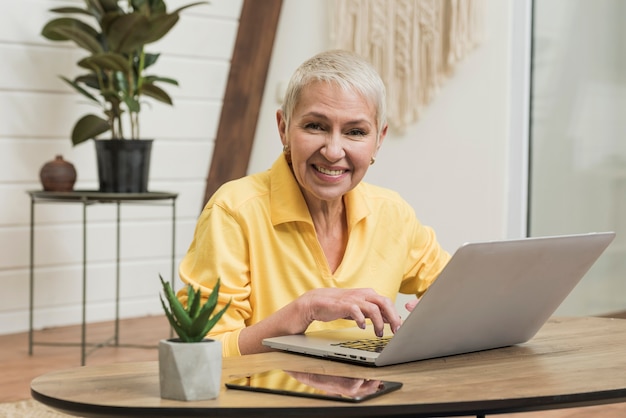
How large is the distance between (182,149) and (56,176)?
0.94 meters

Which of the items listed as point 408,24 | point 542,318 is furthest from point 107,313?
point 542,318

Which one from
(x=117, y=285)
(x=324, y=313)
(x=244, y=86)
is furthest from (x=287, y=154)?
(x=244, y=86)

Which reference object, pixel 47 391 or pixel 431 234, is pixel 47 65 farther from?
pixel 47 391

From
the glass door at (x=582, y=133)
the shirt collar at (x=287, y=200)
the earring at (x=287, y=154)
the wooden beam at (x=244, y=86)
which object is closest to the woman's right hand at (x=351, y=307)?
the shirt collar at (x=287, y=200)

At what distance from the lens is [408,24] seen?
4.06m

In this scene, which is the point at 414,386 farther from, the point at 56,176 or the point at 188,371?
the point at 56,176

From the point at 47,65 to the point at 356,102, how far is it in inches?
107

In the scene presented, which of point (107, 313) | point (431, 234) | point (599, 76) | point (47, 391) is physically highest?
point (599, 76)

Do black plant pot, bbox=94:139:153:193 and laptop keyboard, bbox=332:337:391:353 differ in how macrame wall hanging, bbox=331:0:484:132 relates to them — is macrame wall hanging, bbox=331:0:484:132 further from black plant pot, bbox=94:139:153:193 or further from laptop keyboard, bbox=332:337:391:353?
laptop keyboard, bbox=332:337:391:353

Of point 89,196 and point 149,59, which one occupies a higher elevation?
point 149,59

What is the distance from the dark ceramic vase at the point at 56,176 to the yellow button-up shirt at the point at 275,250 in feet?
7.02

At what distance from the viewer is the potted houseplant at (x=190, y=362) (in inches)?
42.3

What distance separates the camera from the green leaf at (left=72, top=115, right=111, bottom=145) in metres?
3.82

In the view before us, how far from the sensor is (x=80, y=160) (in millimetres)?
4273
